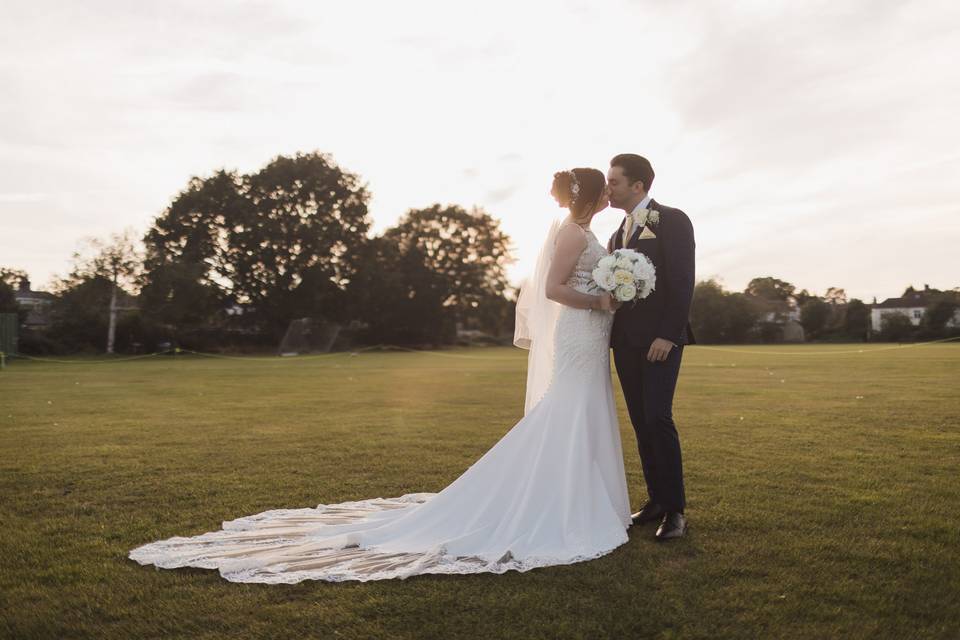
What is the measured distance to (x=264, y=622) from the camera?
3355 millimetres

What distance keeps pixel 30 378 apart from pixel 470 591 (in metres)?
22.7

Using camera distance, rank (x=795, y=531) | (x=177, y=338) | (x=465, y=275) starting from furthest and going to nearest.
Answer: (x=465, y=275) → (x=177, y=338) → (x=795, y=531)

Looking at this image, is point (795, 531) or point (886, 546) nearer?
point (886, 546)

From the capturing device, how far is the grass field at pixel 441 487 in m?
3.38

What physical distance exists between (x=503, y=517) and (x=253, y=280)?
44.8 m

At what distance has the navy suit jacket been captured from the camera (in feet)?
16.0

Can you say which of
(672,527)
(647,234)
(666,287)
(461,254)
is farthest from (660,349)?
(461,254)

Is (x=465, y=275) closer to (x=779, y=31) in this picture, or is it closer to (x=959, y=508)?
(x=779, y=31)

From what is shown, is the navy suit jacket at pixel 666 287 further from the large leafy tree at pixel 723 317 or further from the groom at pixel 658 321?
the large leafy tree at pixel 723 317

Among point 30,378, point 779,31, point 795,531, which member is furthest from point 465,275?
point 795,531

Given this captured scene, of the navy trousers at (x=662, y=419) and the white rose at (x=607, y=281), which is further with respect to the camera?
the navy trousers at (x=662, y=419)

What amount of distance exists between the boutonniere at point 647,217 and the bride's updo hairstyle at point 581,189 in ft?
1.17

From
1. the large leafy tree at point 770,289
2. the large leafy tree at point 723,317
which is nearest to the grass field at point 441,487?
the large leafy tree at point 723,317

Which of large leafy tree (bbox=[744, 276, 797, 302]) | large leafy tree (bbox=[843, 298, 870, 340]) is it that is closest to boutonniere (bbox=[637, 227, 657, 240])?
large leafy tree (bbox=[843, 298, 870, 340])
